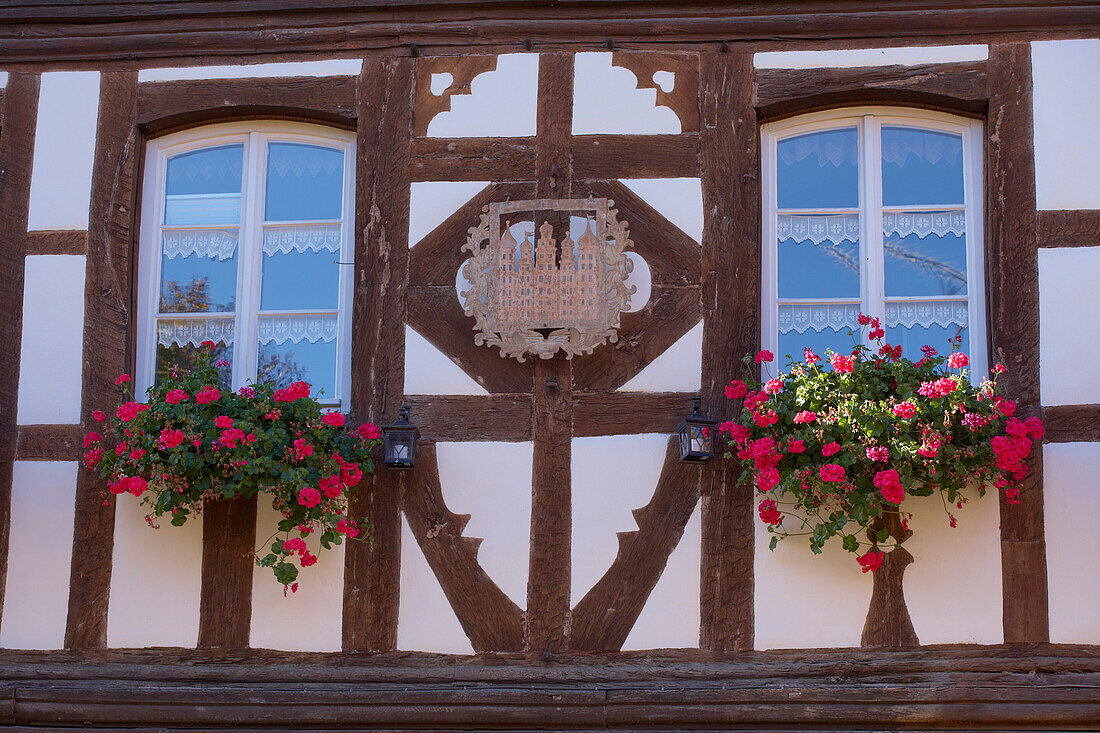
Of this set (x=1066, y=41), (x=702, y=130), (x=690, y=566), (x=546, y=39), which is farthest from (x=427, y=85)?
(x=1066, y=41)

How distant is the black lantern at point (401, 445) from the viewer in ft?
18.1

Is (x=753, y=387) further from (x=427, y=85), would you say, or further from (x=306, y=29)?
(x=306, y=29)

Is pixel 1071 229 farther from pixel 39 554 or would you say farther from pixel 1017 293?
pixel 39 554

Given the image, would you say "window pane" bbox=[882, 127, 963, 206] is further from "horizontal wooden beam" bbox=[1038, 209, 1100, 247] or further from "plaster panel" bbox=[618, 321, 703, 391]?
"plaster panel" bbox=[618, 321, 703, 391]

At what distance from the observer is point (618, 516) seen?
5.57 meters

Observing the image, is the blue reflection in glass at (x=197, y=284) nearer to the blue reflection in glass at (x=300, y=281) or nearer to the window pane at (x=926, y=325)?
the blue reflection in glass at (x=300, y=281)

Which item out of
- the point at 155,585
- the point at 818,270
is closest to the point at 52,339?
the point at 155,585

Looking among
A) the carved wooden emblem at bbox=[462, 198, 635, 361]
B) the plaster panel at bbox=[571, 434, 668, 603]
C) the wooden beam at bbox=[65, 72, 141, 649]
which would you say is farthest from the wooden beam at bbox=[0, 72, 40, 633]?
the plaster panel at bbox=[571, 434, 668, 603]

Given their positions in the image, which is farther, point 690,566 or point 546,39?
point 546,39

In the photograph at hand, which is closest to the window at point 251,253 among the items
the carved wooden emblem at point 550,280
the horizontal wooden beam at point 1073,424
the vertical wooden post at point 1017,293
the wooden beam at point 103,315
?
the wooden beam at point 103,315

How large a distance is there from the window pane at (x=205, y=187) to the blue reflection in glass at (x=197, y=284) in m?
0.19

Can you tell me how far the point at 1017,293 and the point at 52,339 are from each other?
4.17 meters

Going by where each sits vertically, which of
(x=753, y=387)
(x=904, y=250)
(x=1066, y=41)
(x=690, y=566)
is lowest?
(x=690, y=566)

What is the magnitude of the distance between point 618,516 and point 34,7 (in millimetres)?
3588
